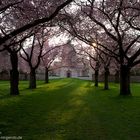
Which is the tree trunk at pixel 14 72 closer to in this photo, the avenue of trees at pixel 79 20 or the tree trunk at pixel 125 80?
the avenue of trees at pixel 79 20

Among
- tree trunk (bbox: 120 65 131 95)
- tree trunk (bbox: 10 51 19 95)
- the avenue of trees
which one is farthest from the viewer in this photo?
tree trunk (bbox: 10 51 19 95)

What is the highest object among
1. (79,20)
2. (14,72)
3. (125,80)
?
(79,20)

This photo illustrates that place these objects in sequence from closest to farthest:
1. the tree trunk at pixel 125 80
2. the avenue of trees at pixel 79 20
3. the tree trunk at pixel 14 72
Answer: the avenue of trees at pixel 79 20 → the tree trunk at pixel 125 80 → the tree trunk at pixel 14 72

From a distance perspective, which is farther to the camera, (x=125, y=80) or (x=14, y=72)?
(x=14, y=72)

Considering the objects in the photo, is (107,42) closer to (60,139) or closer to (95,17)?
(95,17)

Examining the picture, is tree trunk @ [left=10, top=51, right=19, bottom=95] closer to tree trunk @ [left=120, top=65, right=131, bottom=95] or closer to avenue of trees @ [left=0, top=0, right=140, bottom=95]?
avenue of trees @ [left=0, top=0, right=140, bottom=95]

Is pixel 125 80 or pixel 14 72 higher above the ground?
pixel 14 72

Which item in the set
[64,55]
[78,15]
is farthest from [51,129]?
[64,55]

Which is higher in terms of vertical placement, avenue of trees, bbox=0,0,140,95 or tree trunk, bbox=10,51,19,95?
avenue of trees, bbox=0,0,140,95

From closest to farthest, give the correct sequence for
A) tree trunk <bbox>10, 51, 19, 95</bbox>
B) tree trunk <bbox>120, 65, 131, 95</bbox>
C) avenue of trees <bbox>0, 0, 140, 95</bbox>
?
avenue of trees <bbox>0, 0, 140, 95</bbox> → tree trunk <bbox>120, 65, 131, 95</bbox> → tree trunk <bbox>10, 51, 19, 95</bbox>

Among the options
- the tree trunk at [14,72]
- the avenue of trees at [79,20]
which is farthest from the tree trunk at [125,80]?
the tree trunk at [14,72]

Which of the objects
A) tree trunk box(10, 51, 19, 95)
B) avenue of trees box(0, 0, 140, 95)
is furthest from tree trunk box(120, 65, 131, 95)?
tree trunk box(10, 51, 19, 95)

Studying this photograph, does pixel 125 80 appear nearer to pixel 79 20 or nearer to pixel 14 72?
pixel 79 20

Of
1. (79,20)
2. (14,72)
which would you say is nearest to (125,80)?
(79,20)
